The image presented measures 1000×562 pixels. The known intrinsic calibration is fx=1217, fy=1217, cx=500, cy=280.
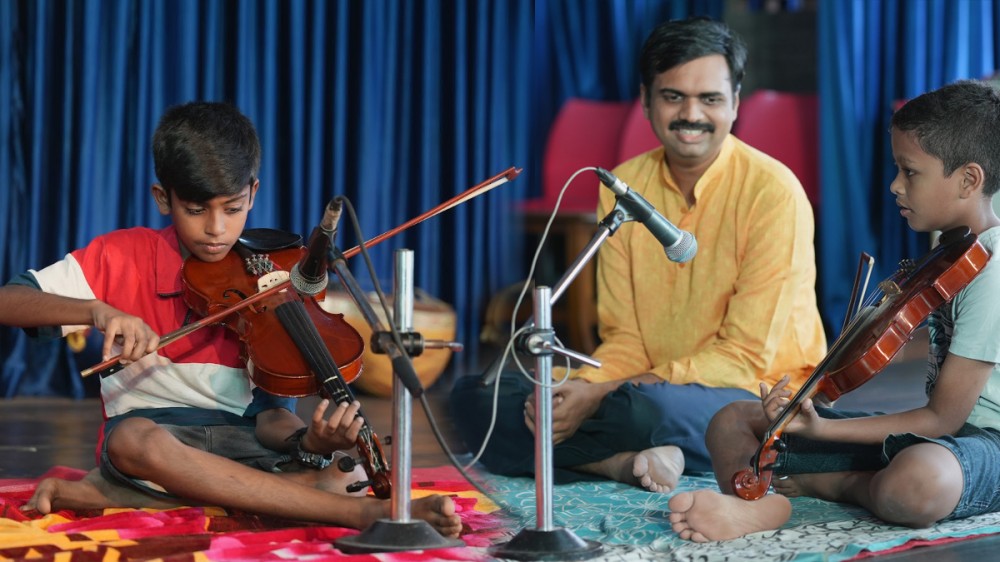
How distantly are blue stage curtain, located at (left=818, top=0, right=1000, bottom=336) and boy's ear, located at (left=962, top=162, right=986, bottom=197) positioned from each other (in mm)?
3106

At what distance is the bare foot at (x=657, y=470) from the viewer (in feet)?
7.48

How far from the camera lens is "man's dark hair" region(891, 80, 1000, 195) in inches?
76.7

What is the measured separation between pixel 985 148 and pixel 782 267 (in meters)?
0.55

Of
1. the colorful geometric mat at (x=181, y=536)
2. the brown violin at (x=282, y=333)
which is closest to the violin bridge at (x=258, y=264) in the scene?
the brown violin at (x=282, y=333)

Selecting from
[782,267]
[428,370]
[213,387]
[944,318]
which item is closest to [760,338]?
[782,267]

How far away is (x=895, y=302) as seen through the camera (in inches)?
71.1

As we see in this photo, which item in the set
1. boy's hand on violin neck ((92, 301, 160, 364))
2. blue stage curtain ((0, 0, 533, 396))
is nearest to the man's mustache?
boy's hand on violin neck ((92, 301, 160, 364))

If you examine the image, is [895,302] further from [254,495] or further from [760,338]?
[254,495]

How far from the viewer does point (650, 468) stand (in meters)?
2.29

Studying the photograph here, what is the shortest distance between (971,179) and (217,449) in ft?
4.27

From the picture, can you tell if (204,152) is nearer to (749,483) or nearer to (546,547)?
(546,547)

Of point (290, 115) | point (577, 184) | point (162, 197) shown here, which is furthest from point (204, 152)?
point (577, 184)

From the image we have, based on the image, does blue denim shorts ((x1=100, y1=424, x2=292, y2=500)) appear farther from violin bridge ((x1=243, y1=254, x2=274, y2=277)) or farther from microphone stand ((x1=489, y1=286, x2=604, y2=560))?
microphone stand ((x1=489, y1=286, x2=604, y2=560))

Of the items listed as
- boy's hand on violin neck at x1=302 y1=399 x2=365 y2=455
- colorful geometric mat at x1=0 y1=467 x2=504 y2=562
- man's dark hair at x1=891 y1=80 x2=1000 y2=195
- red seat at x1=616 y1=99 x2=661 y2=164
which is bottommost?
colorful geometric mat at x1=0 y1=467 x2=504 y2=562
